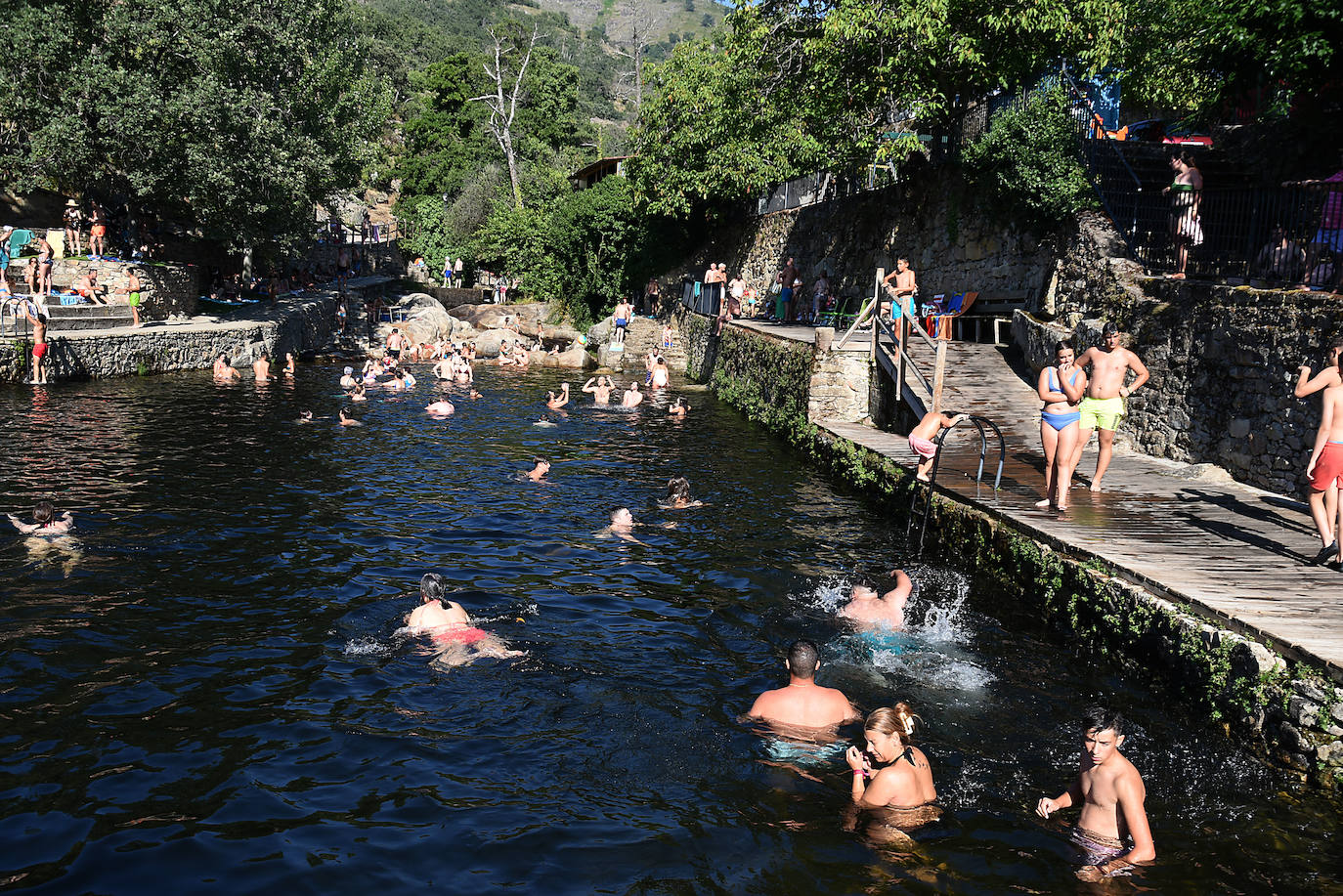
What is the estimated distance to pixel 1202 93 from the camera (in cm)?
2308

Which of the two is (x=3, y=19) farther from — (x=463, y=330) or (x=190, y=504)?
(x=190, y=504)

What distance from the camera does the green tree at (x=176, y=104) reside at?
88.1 ft

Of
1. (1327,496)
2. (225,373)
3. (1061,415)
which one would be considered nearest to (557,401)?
(225,373)

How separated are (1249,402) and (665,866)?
9.70 meters

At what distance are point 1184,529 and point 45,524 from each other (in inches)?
524

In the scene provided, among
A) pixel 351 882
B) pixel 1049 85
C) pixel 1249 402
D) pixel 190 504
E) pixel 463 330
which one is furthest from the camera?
pixel 463 330

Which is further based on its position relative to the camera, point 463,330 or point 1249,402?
point 463,330

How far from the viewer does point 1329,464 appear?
8.47 meters

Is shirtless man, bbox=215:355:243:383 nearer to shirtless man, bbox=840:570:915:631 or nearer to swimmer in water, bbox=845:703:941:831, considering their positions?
shirtless man, bbox=840:570:915:631

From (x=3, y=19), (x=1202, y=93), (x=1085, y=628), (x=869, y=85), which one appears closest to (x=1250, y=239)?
(x=1085, y=628)

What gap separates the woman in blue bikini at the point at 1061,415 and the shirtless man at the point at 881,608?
225cm

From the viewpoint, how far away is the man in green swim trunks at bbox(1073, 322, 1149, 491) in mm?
10961

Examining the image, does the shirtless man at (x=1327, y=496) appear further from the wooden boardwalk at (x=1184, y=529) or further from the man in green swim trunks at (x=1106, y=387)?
the man in green swim trunks at (x=1106, y=387)

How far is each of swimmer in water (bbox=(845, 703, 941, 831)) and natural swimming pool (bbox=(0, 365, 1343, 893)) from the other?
0.19 meters
